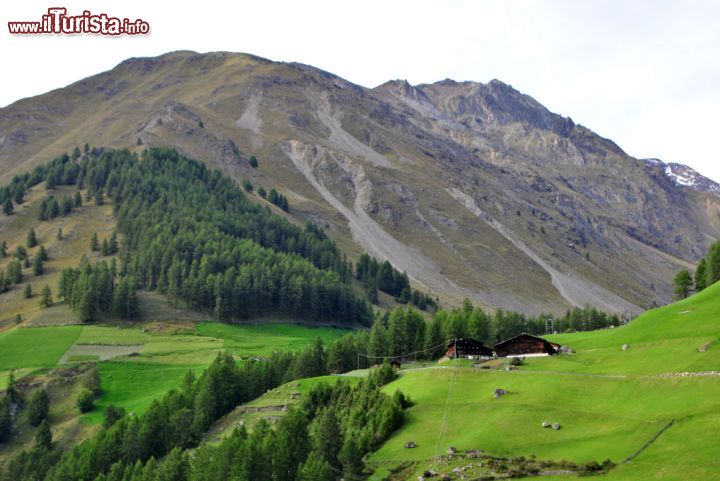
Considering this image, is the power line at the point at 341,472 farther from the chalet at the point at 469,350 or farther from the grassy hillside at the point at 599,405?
the chalet at the point at 469,350

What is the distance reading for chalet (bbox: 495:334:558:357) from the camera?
11712cm

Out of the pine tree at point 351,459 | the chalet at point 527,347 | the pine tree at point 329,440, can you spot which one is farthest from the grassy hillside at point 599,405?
the pine tree at point 329,440

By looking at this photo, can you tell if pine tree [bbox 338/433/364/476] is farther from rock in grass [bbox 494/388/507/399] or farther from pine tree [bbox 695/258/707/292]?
pine tree [bbox 695/258/707/292]

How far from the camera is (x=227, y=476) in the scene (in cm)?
8144

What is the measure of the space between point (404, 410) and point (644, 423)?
29159 millimetres

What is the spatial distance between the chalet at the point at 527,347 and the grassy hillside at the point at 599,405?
195 inches

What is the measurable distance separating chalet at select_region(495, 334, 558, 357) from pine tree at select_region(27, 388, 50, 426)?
79.2m

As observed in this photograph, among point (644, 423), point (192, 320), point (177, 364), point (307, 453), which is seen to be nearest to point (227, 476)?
point (307, 453)

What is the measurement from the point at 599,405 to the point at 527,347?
104ft

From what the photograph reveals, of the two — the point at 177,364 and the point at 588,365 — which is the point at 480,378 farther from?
the point at 177,364

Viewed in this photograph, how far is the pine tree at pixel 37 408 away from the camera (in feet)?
435

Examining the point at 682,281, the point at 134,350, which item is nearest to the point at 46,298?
the point at 134,350

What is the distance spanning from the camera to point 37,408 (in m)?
133

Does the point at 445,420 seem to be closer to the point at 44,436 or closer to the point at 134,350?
the point at 44,436
